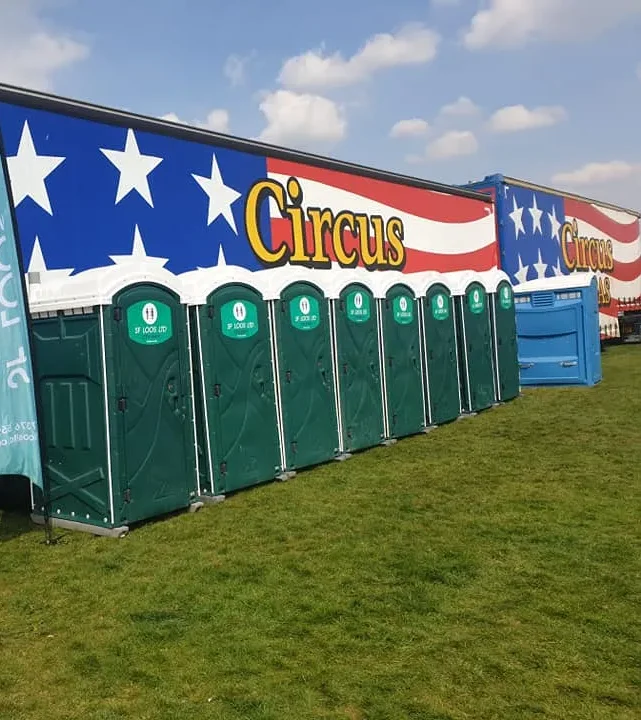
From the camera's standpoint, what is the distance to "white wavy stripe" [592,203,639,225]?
21.0 meters

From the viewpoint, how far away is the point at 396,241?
12.0m

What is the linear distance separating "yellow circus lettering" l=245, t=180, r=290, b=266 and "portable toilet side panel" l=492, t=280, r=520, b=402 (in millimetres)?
3713

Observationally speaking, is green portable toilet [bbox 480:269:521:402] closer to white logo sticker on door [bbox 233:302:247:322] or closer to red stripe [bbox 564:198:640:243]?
white logo sticker on door [bbox 233:302:247:322]

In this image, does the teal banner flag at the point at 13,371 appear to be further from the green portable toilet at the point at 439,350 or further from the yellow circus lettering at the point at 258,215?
the green portable toilet at the point at 439,350

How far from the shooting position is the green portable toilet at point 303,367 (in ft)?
24.0

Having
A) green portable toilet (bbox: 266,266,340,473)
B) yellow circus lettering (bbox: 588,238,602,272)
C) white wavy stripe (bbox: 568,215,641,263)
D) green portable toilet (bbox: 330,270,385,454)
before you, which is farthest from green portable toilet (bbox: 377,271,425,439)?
yellow circus lettering (bbox: 588,238,602,272)

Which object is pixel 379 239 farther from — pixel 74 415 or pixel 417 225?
pixel 74 415

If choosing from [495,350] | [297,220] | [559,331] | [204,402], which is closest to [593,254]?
[559,331]

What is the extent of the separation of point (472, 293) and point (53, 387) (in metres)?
6.60

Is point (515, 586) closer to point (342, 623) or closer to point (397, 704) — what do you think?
point (342, 623)

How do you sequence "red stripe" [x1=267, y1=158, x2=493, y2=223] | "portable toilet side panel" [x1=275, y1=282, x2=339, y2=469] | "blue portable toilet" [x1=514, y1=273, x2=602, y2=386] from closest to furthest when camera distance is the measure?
"portable toilet side panel" [x1=275, y1=282, x2=339, y2=469] → "red stripe" [x1=267, y1=158, x2=493, y2=223] → "blue portable toilet" [x1=514, y1=273, x2=602, y2=386]

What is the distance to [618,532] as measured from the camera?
498 centimetres

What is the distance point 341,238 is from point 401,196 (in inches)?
81.1

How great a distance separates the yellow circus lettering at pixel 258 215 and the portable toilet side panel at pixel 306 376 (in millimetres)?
1721
